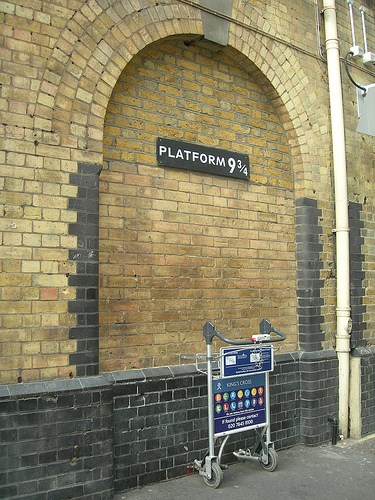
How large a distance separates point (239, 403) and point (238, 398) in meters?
0.05

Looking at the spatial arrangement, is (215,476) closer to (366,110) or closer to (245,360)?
(245,360)

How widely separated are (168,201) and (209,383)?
1.94 meters

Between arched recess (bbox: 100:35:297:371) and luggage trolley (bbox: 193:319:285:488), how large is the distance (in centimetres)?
69

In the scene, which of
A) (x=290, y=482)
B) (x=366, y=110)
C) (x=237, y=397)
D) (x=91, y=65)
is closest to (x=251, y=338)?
(x=237, y=397)

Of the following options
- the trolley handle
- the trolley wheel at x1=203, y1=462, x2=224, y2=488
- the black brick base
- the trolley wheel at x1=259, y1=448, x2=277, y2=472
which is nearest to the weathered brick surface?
the black brick base

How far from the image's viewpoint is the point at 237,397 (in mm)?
4934

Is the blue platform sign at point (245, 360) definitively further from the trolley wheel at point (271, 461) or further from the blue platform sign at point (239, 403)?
the trolley wheel at point (271, 461)

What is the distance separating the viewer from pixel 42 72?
4.43m

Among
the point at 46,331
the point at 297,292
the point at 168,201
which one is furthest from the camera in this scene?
the point at 297,292

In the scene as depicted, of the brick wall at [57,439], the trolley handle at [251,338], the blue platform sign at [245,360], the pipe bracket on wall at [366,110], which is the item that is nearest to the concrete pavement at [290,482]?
the brick wall at [57,439]

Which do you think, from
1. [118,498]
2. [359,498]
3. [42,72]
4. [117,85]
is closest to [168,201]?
[117,85]

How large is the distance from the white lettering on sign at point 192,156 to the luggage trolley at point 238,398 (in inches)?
74.0

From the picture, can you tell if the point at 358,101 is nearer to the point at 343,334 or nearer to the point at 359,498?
the point at 343,334

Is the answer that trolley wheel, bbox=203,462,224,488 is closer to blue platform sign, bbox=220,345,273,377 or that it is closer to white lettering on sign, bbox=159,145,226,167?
blue platform sign, bbox=220,345,273,377
